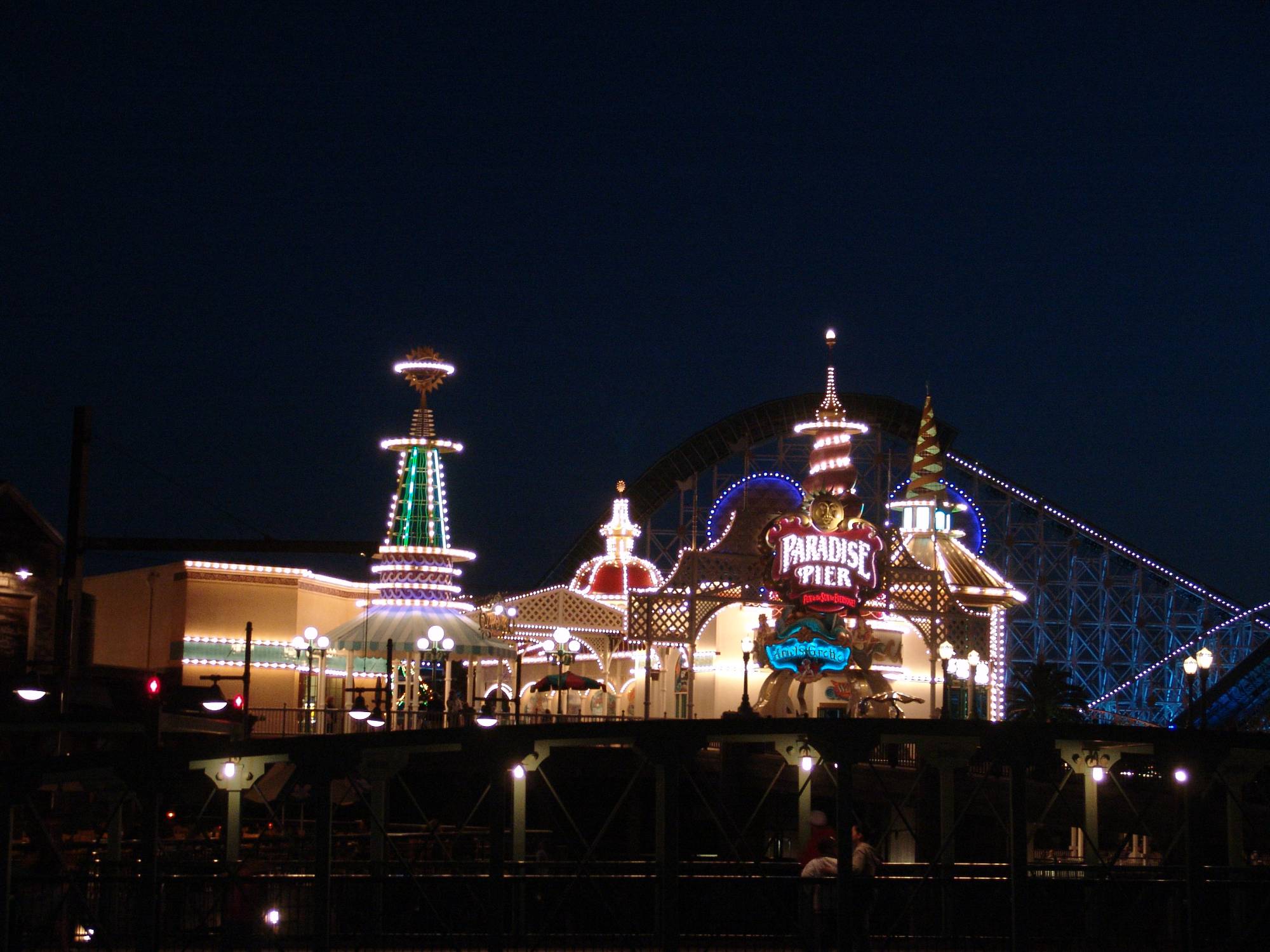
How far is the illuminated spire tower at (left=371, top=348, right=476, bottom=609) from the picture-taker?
148 ft

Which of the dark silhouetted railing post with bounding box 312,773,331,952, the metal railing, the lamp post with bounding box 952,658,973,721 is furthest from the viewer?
the lamp post with bounding box 952,658,973,721


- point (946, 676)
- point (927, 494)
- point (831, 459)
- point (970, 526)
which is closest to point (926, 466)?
point (927, 494)

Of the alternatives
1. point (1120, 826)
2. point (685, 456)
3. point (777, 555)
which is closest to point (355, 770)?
point (1120, 826)

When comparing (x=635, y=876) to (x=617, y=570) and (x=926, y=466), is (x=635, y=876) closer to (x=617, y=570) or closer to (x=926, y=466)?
(x=617, y=570)

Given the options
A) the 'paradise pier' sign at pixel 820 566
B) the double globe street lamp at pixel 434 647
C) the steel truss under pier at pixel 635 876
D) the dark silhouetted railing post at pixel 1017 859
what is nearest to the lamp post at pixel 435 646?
the double globe street lamp at pixel 434 647

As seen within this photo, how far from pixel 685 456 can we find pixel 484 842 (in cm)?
3350

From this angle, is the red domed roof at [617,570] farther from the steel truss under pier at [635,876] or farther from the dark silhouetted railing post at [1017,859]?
the dark silhouetted railing post at [1017,859]

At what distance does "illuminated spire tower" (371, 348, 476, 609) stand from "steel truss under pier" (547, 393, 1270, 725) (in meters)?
18.2

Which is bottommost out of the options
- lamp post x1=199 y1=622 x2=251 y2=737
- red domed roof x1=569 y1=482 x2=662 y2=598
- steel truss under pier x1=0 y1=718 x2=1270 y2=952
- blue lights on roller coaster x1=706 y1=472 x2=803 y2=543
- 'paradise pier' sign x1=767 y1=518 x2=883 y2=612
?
steel truss under pier x1=0 y1=718 x2=1270 y2=952

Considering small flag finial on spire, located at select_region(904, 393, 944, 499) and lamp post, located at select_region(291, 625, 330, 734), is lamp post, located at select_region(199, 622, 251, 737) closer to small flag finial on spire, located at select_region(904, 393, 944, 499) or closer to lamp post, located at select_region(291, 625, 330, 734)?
lamp post, located at select_region(291, 625, 330, 734)

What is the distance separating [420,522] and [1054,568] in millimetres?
28885

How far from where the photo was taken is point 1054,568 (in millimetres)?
64938

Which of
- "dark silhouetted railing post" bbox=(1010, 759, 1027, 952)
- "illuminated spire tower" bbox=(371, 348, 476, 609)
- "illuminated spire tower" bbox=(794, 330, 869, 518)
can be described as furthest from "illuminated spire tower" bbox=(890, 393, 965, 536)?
"dark silhouetted railing post" bbox=(1010, 759, 1027, 952)

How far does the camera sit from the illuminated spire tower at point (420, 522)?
45.0 meters
